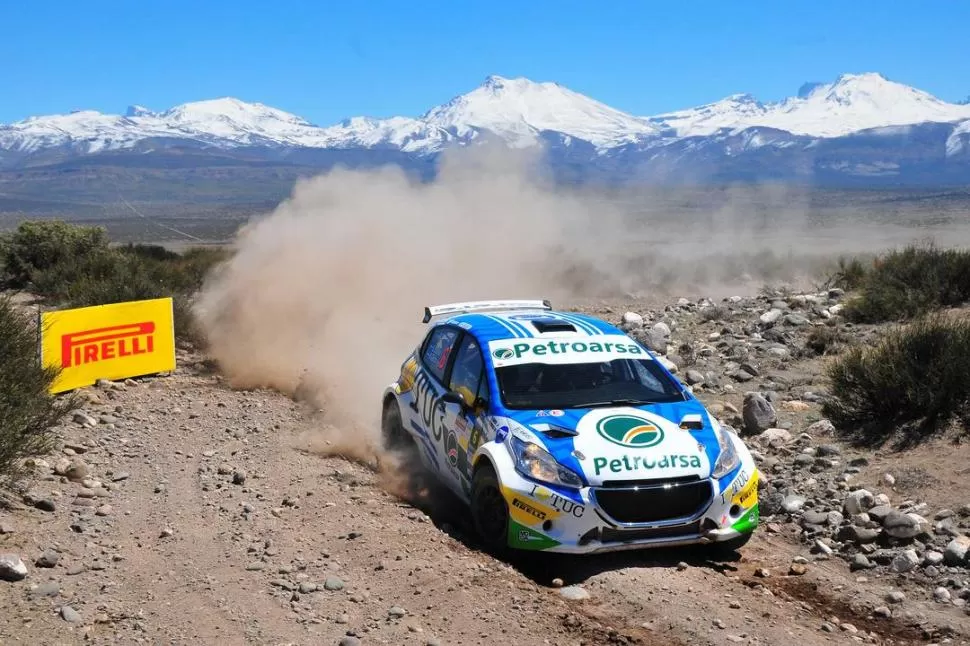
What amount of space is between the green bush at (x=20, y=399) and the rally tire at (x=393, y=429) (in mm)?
2880

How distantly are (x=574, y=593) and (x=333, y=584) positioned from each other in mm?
1501

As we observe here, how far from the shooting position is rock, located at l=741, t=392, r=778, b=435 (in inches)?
395

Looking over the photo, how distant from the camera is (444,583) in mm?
6008

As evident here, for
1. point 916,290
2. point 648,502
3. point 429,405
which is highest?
point 916,290

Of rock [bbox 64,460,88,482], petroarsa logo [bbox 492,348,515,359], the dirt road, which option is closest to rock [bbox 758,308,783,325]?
the dirt road

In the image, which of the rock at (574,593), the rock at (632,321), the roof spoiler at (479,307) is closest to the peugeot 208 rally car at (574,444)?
the rock at (574,593)

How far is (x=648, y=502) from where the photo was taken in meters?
6.23

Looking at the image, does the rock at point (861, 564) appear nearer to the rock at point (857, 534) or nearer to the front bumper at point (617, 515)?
the rock at point (857, 534)

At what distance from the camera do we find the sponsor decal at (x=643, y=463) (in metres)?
6.27

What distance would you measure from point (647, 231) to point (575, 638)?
174ft

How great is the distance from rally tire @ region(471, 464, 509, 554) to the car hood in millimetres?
410

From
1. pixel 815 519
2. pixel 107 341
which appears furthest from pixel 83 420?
pixel 815 519

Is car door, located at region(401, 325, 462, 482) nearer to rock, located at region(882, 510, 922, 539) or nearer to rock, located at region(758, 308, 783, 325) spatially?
rock, located at region(882, 510, 922, 539)

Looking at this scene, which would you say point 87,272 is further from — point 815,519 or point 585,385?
point 815,519
